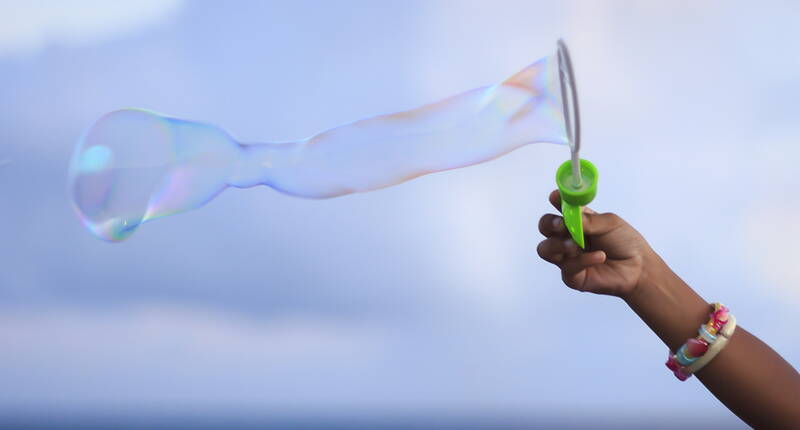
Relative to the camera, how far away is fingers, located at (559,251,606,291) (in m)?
2.65

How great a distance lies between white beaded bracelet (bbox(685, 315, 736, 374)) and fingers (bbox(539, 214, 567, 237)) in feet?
1.95

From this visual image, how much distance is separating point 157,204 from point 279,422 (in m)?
144

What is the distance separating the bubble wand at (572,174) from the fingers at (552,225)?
0.03 m

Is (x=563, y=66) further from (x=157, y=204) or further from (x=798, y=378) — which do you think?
(x=157, y=204)

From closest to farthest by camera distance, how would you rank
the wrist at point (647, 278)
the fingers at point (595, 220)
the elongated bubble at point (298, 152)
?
the fingers at point (595, 220) < the wrist at point (647, 278) < the elongated bubble at point (298, 152)

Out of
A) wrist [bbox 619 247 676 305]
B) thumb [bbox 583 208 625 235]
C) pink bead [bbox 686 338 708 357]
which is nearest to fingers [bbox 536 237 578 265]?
thumb [bbox 583 208 625 235]

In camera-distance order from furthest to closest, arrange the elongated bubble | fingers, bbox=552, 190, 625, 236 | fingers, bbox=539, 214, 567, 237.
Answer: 1. the elongated bubble
2. fingers, bbox=552, 190, 625, 236
3. fingers, bbox=539, 214, 567, 237

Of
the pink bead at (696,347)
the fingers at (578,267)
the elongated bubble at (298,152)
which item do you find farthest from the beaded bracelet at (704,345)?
the elongated bubble at (298,152)

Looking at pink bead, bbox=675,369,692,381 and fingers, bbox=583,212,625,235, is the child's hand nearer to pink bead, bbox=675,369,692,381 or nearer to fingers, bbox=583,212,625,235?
fingers, bbox=583,212,625,235

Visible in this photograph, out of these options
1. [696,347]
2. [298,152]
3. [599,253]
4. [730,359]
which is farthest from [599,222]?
[298,152]

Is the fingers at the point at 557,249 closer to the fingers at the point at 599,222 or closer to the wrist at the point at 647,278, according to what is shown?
the fingers at the point at 599,222

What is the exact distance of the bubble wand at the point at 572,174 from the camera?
2.38 meters

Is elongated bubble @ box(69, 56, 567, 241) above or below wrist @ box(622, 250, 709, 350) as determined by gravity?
above

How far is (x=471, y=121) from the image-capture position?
3.12 meters
